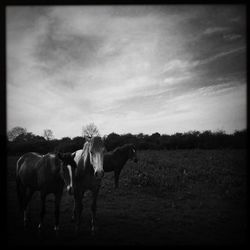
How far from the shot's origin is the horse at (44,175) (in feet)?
14.1

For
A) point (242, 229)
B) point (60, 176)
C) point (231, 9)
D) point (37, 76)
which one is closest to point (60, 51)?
point (37, 76)

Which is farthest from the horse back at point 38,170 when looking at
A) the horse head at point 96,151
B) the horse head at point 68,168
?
the horse head at point 96,151

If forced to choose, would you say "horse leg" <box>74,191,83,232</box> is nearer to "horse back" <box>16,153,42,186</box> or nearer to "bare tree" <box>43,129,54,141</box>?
"horse back" <box>16,153,42,186</box>

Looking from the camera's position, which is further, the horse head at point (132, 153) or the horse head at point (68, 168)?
the horse head at point (132, 153)

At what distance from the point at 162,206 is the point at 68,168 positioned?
10.2 feet

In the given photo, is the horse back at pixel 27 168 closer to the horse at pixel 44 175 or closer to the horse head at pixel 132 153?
the horse at pixel 44 175

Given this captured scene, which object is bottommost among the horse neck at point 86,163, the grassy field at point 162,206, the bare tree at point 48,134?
the grassy field at point 162,206

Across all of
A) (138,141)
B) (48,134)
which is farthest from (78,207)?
(138,141)

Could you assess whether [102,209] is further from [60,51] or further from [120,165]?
[60,51]

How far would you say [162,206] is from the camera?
602 centimetres

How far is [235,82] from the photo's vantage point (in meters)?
4.71

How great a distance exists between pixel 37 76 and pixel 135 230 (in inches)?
163

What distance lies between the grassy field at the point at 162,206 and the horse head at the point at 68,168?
1.02 m

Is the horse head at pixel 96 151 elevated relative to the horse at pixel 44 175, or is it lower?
elevated
